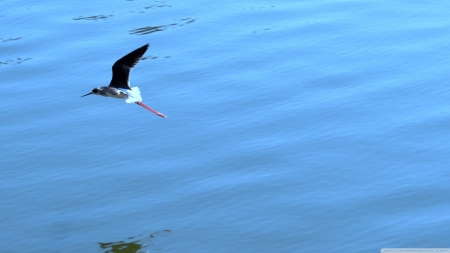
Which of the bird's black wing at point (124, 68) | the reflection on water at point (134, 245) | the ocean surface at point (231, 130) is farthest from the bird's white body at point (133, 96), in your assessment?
the reflection on water at point (134, 245)

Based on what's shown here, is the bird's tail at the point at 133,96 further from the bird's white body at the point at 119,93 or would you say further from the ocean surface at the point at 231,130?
the ocean surface at the point at 231,130

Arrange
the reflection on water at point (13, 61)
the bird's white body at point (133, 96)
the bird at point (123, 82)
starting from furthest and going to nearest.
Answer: the reflection on water at point (13, 61) → the bird at point (123, 82) → the bird's white body at point (133, 96)

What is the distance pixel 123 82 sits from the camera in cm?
1549

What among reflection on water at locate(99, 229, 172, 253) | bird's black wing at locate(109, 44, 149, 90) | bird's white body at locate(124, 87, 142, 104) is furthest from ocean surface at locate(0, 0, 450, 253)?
bird's black wing at locate(109, 44, 149, 90)

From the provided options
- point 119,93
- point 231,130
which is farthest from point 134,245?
A: point 231,130

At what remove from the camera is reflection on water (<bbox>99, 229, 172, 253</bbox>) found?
13352 mm

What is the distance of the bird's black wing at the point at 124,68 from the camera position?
15250 mm

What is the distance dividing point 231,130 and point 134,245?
4146 mm

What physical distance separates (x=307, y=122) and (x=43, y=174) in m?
4.80

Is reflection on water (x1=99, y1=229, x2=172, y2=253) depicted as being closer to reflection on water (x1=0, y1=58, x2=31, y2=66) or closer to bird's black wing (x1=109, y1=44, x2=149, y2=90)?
bird's black wing (x1=109, y1=44, x2=149, y2=90)

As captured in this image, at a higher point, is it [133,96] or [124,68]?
[124,68]

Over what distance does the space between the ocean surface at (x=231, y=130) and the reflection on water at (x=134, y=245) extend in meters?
0.03

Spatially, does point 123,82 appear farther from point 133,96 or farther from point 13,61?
point 13,61

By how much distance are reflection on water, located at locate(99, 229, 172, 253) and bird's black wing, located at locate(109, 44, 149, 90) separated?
9.60ft
